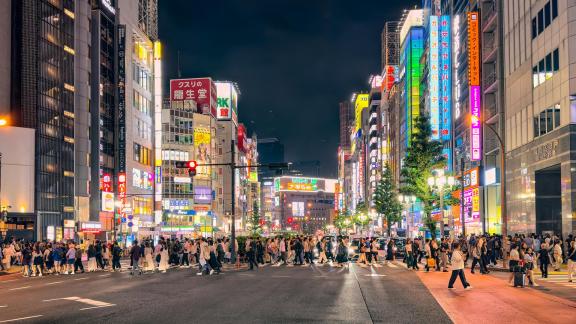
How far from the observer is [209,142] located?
131 m

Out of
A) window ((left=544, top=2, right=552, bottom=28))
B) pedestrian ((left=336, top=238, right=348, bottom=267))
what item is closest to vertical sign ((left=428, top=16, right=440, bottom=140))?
window ((left=544, top=2, right=552, bottom=28))

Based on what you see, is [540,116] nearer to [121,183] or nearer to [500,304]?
[500,304]

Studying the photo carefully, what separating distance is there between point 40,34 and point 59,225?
19.0 m

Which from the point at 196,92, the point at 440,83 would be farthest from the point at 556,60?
the point at 196,92

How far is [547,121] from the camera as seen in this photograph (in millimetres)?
44531

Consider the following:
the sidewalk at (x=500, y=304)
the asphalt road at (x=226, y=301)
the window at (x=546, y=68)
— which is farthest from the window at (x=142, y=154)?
the sidewalk at (x=500, y=304)

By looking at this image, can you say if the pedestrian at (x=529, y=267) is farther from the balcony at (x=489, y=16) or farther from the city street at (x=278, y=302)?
the balcony at (x=489, y=16)

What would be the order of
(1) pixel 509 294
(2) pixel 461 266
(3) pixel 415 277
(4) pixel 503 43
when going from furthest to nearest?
(4) pixel 503 43 → (3) pixel 415 277 → (2) pixel 461 266 → (1) pixel 509 294

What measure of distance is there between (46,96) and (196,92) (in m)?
70.1

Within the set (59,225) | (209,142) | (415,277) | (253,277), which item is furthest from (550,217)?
(209,142)

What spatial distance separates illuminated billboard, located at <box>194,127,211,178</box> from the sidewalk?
103145 mm

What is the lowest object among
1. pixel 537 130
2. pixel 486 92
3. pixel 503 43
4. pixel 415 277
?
pixel 415 277

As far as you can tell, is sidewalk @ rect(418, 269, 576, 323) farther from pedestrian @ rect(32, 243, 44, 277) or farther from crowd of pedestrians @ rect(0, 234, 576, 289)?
pedestrian @ rect(32, 243, 44, 277)

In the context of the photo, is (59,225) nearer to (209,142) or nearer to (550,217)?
(550,217)
